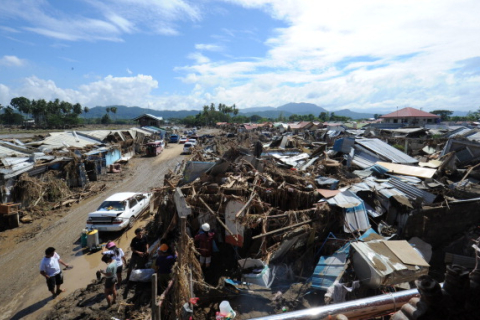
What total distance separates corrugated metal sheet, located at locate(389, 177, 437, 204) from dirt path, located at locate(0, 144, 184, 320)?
39.7 feet

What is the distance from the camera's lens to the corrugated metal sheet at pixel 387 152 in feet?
52.1

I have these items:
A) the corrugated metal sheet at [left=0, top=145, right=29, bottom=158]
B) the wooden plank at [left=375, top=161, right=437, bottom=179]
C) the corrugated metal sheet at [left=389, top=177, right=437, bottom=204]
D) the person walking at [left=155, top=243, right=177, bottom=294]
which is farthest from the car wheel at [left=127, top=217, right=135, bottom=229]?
the wooden plank at [left=375, top=161, right=437, bottom=179]

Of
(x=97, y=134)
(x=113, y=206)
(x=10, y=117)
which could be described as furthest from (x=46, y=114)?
(x=113, y=206)

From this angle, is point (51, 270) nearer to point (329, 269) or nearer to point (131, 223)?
point (131, 223)

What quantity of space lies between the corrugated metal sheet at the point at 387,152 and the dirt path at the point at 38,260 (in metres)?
14.9

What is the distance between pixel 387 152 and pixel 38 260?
1923 centimetres

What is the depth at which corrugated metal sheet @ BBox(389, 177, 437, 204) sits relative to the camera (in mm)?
10289

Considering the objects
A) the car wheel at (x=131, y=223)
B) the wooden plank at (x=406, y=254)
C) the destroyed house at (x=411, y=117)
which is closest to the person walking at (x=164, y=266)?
→ the car wheel at (x=131, y=223)

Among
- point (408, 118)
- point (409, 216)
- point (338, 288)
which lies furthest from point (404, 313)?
point (408, 118)

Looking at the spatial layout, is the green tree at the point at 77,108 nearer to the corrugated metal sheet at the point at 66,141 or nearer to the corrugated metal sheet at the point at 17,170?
the corrugated metal sheet at the point at 66,141

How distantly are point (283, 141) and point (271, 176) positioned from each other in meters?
13.1

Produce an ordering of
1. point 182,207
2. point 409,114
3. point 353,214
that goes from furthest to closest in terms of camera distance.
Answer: point 409,114
point 353,214
point 182,207

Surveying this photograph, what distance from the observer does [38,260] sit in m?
9.84

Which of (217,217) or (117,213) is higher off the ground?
(217,217)
